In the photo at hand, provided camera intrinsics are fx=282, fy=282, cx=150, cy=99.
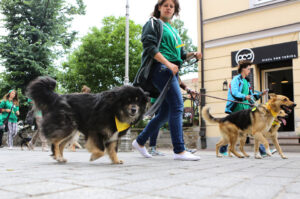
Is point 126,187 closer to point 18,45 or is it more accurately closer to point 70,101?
point 70,101

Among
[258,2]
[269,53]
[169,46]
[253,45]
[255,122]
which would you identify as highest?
[258,2]

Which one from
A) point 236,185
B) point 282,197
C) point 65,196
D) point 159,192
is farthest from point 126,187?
point 282,197

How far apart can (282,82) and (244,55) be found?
1775 millimetres

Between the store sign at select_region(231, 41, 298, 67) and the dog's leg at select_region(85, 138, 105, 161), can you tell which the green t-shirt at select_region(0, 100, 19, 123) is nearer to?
the dog's leg at select_region(85, 138, 105, 161)

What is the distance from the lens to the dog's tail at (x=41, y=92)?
368cm

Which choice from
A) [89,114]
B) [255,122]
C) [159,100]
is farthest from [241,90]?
[89,114]

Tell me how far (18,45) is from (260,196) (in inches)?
708

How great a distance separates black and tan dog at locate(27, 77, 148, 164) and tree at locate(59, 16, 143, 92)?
17.6m

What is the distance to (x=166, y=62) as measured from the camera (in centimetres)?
388

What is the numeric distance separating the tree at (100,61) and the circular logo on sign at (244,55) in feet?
40.1

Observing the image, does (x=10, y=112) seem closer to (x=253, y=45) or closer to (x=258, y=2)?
(x=253, y=45)

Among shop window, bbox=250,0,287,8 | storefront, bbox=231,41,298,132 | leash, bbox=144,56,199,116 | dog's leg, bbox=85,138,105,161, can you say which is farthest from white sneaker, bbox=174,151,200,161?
shop window, bbox=250,0,287,8

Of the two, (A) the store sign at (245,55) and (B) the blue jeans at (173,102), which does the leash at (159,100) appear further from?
(A) the store sign at (245,55)

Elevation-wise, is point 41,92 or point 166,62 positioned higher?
point 166,62
